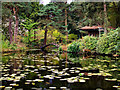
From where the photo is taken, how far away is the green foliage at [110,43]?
10460 millimetres

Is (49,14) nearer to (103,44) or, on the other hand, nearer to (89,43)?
(89,43)

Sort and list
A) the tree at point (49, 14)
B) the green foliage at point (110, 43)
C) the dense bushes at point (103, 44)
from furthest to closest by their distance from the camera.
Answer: the tree at point (49, 14)
the dense bushes at point (103, 44)
the green foliage at point (110, 43)

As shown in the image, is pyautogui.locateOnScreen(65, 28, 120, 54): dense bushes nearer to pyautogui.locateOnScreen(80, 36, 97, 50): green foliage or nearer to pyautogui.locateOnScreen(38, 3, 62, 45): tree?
pyautogui.locateOnScreen(80, 36, 97, 50): green foliage

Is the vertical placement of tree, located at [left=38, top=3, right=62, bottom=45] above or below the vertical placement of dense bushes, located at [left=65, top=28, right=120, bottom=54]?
above

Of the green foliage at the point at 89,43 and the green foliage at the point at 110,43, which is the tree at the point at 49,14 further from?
the green foliage at the point at 110,43

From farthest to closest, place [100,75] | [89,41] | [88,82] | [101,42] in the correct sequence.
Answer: [89,41] → [101,42] → [100,75] → [88,82]

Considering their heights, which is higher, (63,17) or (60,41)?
(63,17)

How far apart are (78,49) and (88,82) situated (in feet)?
30.8

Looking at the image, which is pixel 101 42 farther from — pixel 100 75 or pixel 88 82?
pixel 88 82

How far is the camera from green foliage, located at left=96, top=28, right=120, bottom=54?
34.3 feet

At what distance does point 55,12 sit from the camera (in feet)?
73.0

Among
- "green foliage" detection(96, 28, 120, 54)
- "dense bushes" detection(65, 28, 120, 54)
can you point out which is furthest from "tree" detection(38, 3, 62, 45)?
"green foliage" detection(96, 28, 120, 54)

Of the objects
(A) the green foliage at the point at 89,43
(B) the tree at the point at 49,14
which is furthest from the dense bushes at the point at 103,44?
(B) the tree at the point at 49,14

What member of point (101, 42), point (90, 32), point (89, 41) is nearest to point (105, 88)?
point (101, 42)
